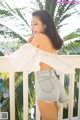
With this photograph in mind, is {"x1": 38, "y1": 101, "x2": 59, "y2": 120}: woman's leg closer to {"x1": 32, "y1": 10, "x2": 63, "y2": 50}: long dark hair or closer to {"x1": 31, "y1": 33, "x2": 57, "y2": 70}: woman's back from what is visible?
{"x1": 31, "y1": 33, "x2": 57, "y2": 70}: woman's back

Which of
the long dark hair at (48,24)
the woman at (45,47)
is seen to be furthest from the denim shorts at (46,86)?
the long dark hair at (48,24)

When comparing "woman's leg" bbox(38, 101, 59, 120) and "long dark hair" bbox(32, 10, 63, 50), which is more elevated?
"long dark hair" bbox(32, 10, 63, 50)

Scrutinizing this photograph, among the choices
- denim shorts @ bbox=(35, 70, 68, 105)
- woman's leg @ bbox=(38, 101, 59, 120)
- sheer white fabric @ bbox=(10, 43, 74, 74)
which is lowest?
woman's leg @ bbox=(38, 101, 59, 120)

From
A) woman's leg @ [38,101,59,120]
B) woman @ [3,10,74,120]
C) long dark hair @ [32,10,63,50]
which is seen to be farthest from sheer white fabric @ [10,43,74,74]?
woman's leg @ [38,101,59,120]

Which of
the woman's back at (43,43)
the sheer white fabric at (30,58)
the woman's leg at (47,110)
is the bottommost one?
the woman's leg at (47,110)

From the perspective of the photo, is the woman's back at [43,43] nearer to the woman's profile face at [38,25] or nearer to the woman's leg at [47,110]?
the woman's profile face at [38,25]

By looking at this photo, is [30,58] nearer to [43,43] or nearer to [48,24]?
[43,43]

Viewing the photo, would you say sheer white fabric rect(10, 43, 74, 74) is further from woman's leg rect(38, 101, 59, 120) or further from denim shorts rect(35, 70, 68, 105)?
woman's leg rect(38, 101, 59, 120)

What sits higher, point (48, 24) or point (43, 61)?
point (48, 24)

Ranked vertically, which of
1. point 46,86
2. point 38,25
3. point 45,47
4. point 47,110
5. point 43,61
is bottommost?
point 47,110

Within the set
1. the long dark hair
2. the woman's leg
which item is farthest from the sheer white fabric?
the woman's leg

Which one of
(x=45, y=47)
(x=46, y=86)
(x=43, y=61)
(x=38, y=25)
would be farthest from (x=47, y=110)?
(x=38, y=25)

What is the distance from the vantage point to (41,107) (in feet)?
6.02

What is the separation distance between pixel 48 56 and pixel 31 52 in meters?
0.16
